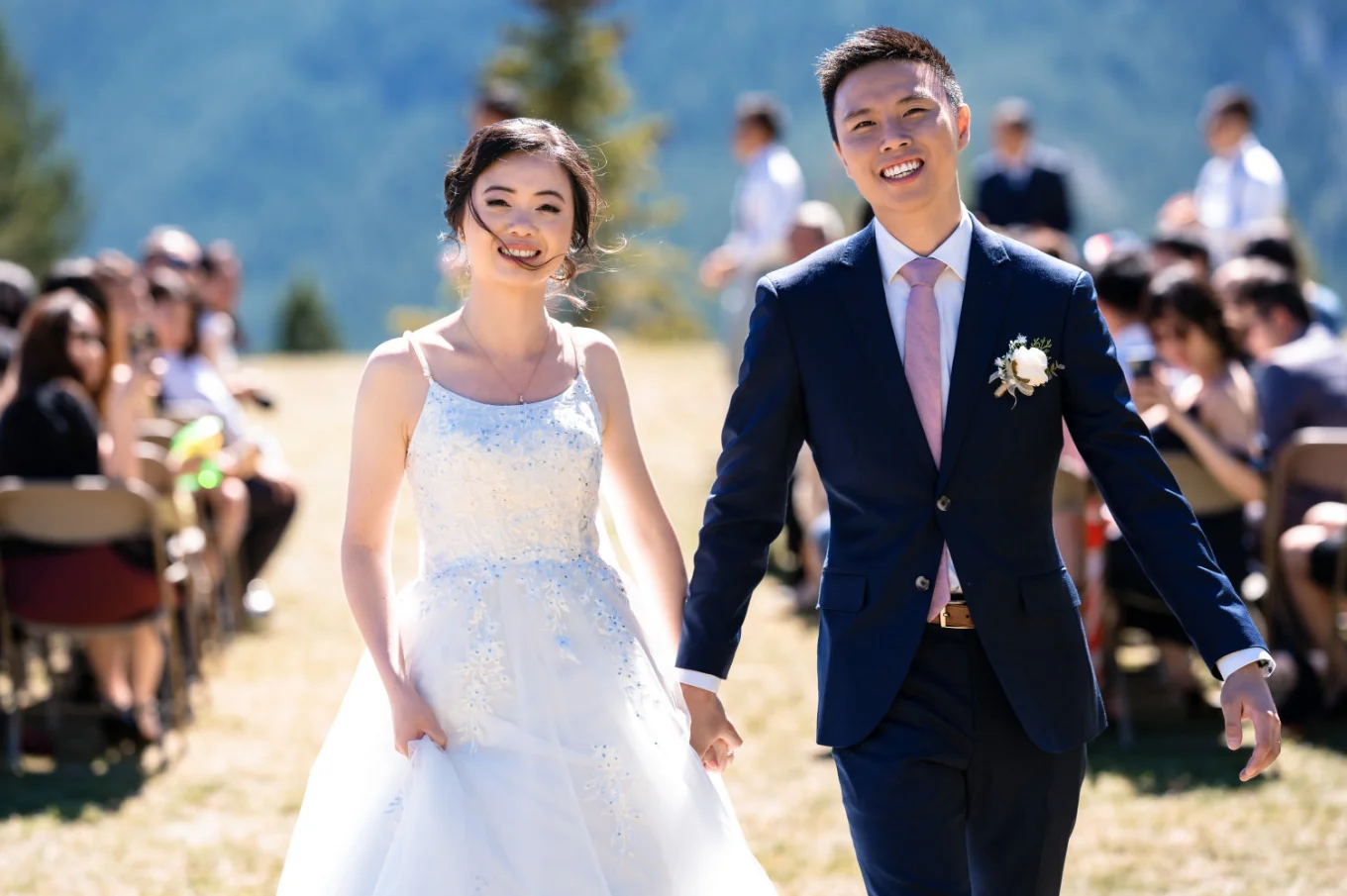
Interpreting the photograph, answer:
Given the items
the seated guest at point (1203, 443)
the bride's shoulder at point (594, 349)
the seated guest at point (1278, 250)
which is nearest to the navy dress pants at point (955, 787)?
the bride's shoulder at point (594, 349)

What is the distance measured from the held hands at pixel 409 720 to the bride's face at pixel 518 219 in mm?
948

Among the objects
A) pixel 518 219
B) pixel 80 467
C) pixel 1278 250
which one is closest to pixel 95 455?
pixel 80 467

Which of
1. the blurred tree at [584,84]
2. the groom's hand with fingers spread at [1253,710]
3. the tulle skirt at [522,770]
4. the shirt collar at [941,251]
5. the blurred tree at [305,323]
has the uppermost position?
the blurred tree at [584,84]

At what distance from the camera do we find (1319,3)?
69.4 metres

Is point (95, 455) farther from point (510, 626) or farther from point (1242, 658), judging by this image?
point (1242, 658)

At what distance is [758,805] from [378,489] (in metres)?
2.88

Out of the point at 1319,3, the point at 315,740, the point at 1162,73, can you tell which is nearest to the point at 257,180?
the point at 1162,73

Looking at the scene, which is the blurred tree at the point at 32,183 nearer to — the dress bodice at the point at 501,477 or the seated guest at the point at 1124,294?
the seated guest at the point at 1124,294

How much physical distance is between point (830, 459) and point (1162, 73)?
278 ft

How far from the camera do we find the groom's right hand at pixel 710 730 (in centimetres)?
316

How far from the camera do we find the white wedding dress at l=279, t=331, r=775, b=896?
129 inches

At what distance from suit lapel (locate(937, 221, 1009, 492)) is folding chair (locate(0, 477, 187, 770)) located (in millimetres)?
4382

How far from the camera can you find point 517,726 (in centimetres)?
343

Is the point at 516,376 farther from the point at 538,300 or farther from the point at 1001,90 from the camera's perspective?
the point at 1001,90
